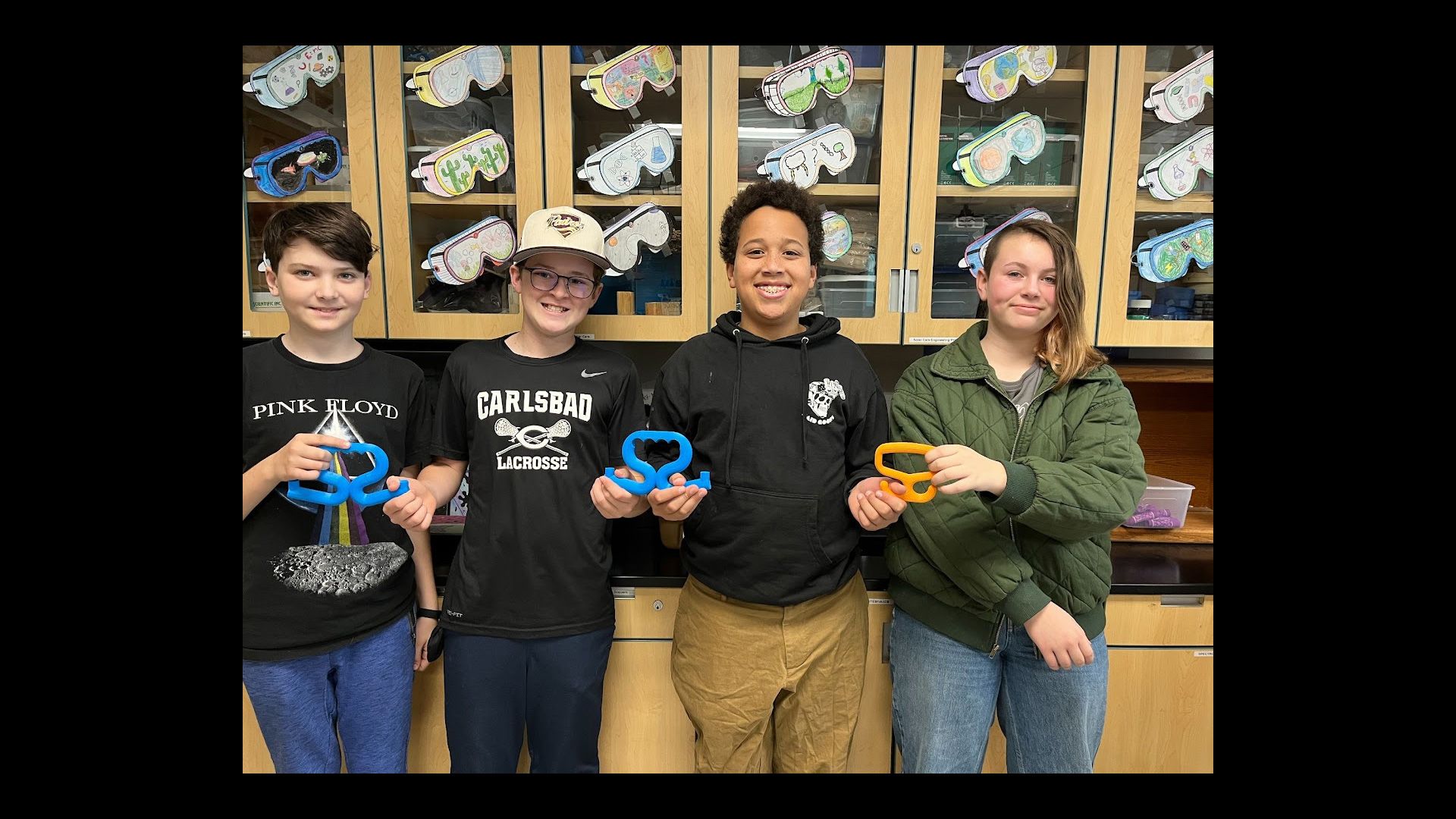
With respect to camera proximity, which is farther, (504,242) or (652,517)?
(652,517)

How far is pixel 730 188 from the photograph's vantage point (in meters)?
1.73

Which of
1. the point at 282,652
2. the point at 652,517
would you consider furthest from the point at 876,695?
the point at 282,652

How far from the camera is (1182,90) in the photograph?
1.73 meters

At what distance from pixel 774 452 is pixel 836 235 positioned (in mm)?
791

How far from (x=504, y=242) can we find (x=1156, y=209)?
179 centimetres

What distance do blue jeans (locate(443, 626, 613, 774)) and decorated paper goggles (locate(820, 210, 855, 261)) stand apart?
1147 millimetres

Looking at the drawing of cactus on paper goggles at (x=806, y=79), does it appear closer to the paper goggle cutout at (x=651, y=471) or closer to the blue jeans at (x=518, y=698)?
the paper goggle cutout at (x=651, y=471)

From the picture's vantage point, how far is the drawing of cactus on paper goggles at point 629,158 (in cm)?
175

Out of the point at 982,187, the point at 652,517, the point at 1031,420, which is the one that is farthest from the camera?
the point at 652,517

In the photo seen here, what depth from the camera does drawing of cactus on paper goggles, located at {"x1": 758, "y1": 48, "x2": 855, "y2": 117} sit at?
1.71m

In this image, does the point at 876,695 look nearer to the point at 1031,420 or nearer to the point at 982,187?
the point at 1031,420

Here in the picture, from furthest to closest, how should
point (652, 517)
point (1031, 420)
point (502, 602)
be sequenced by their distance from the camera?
point (652, 517) < point (502, 602) < point (1031, 420)

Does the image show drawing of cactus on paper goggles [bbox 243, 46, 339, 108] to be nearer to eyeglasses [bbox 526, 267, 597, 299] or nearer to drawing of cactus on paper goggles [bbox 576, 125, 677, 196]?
drawing of cactus on paper goggles [bbox 576, 125, 677, 196]

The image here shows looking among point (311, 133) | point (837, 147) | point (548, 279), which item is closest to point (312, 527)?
point (548, 279)
